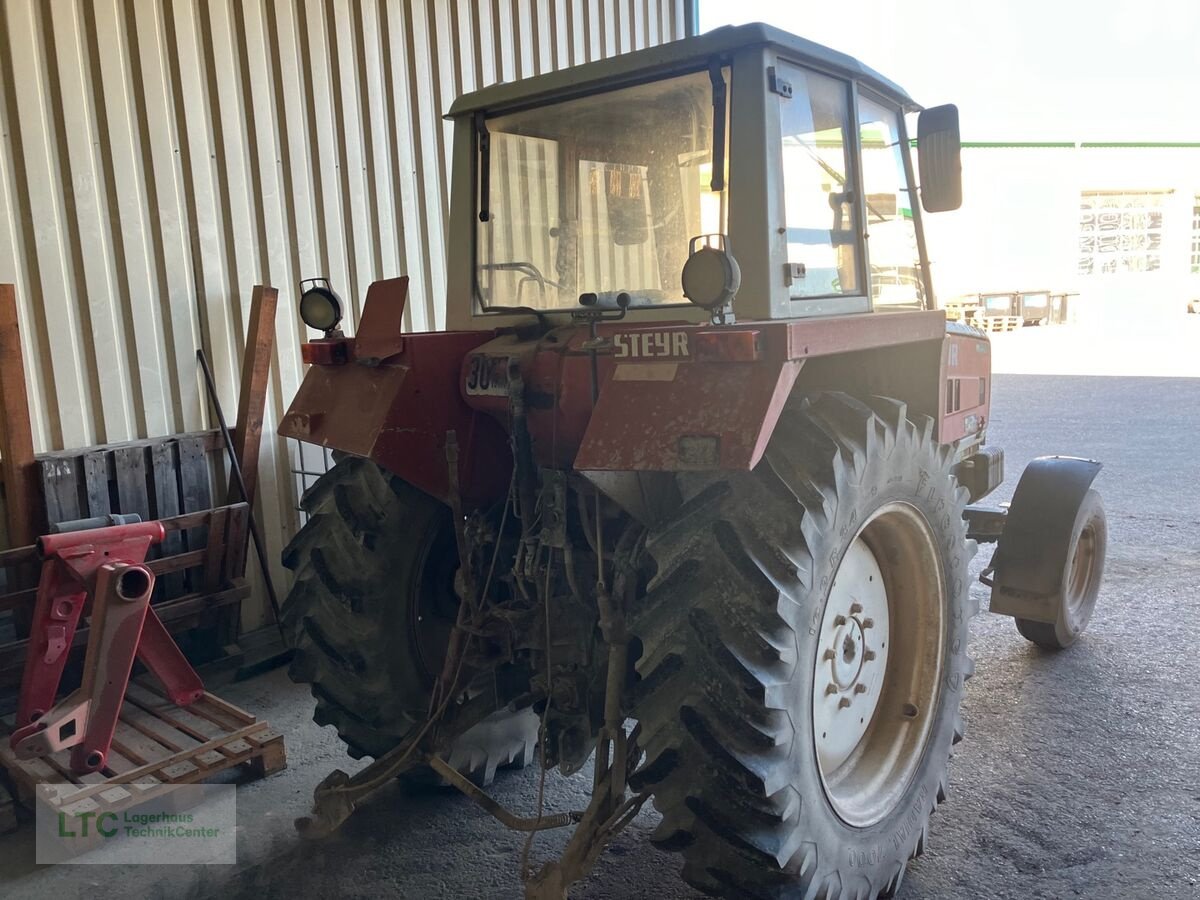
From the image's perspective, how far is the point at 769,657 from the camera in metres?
2.12

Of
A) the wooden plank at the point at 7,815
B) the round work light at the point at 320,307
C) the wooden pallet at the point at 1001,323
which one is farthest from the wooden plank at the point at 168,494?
the wooden pallet at the point at 1001,323

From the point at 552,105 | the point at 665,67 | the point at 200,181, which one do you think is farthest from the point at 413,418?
the point at 200,181

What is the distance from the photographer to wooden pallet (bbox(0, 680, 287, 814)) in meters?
3.10

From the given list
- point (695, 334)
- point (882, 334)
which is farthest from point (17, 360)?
point (882, 334)

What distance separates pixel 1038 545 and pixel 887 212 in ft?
5.54

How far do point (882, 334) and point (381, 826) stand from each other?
227cm

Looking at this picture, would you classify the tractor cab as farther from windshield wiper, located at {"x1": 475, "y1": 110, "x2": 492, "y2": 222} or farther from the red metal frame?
the red metal frame

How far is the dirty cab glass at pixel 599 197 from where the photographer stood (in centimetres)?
272

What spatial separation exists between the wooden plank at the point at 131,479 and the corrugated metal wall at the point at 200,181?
5.9 inches

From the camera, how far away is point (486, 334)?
2992mm

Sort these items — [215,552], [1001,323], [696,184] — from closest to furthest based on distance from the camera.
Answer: [696,184], [215,552], [1001,323]

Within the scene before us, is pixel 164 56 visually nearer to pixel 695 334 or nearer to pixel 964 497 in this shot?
pixel 695 334

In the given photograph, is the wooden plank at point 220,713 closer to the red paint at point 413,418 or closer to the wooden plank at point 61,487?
the wooden plank at point 61,487

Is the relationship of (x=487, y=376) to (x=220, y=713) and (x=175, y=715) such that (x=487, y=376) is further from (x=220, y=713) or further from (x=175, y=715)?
(x=175, y=715)
